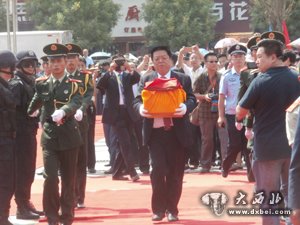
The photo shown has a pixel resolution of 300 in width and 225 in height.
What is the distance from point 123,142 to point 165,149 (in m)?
4.63

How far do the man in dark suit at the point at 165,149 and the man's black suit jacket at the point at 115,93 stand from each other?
4589 millimetres

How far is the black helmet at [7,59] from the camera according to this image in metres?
10.2

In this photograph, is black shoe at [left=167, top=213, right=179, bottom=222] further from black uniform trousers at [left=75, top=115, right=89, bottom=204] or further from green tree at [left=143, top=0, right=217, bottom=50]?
green tree at [left=143, top=0, right=217, bottom=50]

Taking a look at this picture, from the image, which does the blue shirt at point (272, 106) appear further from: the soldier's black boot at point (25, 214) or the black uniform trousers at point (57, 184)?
the soldier's black boot at point (25, 214)

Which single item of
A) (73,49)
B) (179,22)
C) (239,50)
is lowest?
(179,22)

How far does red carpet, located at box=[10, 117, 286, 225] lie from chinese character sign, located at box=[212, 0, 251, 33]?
50781 millimetres

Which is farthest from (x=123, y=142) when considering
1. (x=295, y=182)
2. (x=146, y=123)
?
(x=295, y=182)

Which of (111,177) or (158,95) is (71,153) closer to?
(158,95)

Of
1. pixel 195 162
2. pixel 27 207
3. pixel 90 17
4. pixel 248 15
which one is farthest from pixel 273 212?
pixel 248 15

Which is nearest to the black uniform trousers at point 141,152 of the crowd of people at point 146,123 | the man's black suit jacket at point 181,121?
the crowd of people at point 146,123

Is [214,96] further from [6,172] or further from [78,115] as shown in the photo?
[6,172]

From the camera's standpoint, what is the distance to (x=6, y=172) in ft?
32.6

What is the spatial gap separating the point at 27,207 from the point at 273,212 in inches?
147

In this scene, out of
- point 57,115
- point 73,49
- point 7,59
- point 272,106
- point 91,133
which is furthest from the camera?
point 91,133
